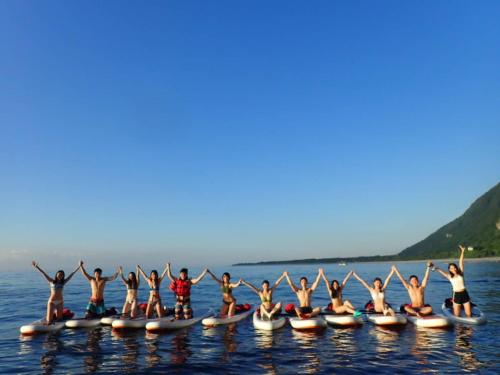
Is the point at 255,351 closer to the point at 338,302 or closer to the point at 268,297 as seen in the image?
the point at 268,297

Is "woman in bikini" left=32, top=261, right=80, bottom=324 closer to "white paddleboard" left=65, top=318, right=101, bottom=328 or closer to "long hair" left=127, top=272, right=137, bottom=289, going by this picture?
"white paddleboard" left=65, top=318, right=101, bottom=328

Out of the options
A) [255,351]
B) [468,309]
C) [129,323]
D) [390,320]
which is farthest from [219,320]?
[468,309]

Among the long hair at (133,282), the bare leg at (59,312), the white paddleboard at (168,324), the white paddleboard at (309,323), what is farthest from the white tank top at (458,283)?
the bare leg at (59,312)

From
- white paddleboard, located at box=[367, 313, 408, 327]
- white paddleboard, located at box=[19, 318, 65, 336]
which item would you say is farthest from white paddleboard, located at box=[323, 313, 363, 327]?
white paddleboard, located at box=[19, 318, 65, 336]

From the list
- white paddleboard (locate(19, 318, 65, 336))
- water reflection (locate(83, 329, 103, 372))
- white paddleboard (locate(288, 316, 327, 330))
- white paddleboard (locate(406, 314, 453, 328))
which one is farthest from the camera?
white paddleboard (locate(19, 318, 65, 336))

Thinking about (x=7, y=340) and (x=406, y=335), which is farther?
(x=7, y=340)

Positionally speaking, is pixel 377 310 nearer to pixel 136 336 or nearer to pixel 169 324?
pixel 169 324

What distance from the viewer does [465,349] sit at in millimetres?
15281

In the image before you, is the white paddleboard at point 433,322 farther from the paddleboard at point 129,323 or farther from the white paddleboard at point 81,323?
the white paddleboard at point 81,323

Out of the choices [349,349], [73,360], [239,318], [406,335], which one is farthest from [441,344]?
[73,360]

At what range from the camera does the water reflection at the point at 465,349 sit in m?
13.3

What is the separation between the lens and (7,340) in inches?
745

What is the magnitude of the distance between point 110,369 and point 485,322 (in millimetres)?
18297

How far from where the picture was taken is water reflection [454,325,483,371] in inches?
523
